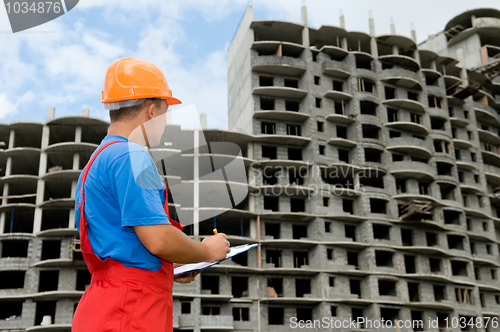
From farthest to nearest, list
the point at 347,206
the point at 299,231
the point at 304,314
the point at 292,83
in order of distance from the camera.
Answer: the point at 292,83
the point at 347,206
the point at 299,231
the point at 304,314

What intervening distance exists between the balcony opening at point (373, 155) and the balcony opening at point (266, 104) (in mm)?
9497

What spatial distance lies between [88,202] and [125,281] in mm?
420

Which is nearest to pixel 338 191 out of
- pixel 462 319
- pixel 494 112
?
pixel 462 319

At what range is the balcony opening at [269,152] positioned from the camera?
4620 centimetres

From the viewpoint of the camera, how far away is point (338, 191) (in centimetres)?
4394

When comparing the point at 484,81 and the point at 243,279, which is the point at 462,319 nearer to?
the point at 243,279

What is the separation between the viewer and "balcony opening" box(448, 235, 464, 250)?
47.9 metres

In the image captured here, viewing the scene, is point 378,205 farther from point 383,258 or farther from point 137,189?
point 137,189

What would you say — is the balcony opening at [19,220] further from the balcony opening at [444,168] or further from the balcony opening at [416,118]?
the balcony opening at [444,168]

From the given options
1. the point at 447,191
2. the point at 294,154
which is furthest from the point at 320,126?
the point at 447,191

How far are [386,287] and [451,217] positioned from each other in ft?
35.3

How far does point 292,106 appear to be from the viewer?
48250 mm

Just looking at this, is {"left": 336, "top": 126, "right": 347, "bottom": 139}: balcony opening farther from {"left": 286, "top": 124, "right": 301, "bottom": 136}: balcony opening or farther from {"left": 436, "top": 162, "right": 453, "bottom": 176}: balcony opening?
{"left": 436, "top": 162, "right": 453, "bottom": 176}: balcony opening

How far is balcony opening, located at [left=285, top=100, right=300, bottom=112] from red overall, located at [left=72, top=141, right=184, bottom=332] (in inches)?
1801
